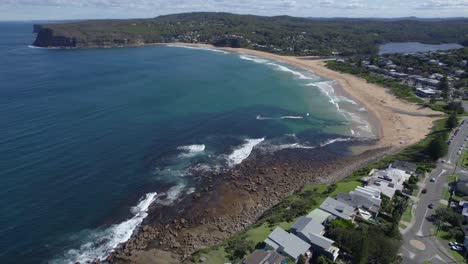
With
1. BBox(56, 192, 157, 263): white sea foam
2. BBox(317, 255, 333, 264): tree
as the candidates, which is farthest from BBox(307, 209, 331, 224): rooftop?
BBox(56, 192, 157, 263): white sea foam

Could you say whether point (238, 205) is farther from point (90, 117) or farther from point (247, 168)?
point (90, 117)

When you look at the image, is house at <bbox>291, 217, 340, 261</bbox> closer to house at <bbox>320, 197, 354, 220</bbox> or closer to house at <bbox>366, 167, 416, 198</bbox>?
house at <bbox>320, 197, 354, 220</bbox>

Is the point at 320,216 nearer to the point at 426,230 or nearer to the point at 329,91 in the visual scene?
the point at 426,230

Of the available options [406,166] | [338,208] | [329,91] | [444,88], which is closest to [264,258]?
[338,208]

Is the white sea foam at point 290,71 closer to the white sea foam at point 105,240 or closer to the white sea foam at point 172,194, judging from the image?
the white sea foam at point 172,194

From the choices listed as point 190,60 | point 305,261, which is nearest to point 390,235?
point 305,261

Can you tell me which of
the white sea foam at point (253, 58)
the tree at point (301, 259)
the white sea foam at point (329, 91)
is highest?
the white sea foam at point (253, 58)

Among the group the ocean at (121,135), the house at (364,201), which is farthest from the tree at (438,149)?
the house at (364,201)
